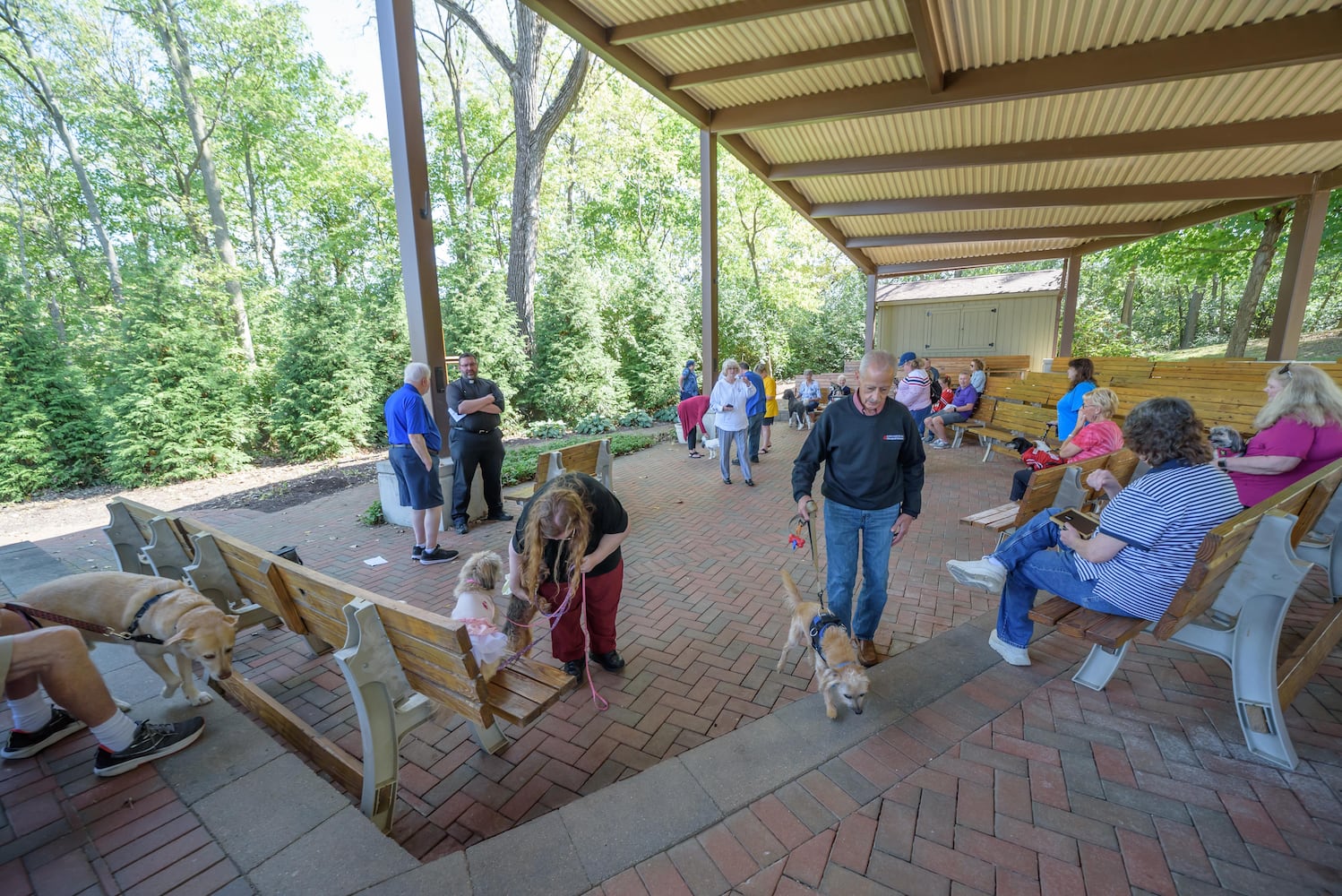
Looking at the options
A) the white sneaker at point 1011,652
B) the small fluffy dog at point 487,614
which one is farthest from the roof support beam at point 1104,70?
the small fluffy dog at point 487,614

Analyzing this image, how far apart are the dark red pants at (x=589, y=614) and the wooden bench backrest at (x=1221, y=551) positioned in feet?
8.00

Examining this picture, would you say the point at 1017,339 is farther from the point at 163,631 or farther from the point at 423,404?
the point at 163,631

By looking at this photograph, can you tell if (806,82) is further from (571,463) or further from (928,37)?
(571,463)

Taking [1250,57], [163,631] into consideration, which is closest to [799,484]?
[163,631]

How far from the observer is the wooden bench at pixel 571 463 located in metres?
5.04

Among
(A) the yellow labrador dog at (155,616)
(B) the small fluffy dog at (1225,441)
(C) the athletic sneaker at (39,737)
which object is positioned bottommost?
(C) the athletic sneaker at (39,737)

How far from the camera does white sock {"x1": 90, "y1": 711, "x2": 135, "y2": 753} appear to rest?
2053 millimetres

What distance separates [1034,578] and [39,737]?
15.2 feet

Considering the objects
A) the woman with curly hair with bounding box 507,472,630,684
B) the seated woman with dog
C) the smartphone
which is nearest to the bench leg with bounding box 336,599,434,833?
the woman with curly hair with bounding box 507,472,630,684

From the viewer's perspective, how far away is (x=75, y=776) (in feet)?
6.86

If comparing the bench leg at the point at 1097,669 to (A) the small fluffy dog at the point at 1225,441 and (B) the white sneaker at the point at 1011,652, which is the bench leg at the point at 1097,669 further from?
(A) the small fluffy dog at the point at 1225,441

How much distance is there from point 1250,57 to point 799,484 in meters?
5.91

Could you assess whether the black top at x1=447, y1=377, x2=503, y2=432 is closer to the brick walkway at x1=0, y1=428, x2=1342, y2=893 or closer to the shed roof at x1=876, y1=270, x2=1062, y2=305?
the brick walkway at x1=0, y1=428, x2=1342, y2=893

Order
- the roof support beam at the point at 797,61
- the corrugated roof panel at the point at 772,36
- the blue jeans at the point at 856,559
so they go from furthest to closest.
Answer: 1. the roof support beam at the point at 797,61
2. the corrugated roof panel at the point at 772,36
3. the blue jeans at the point at 856,559
